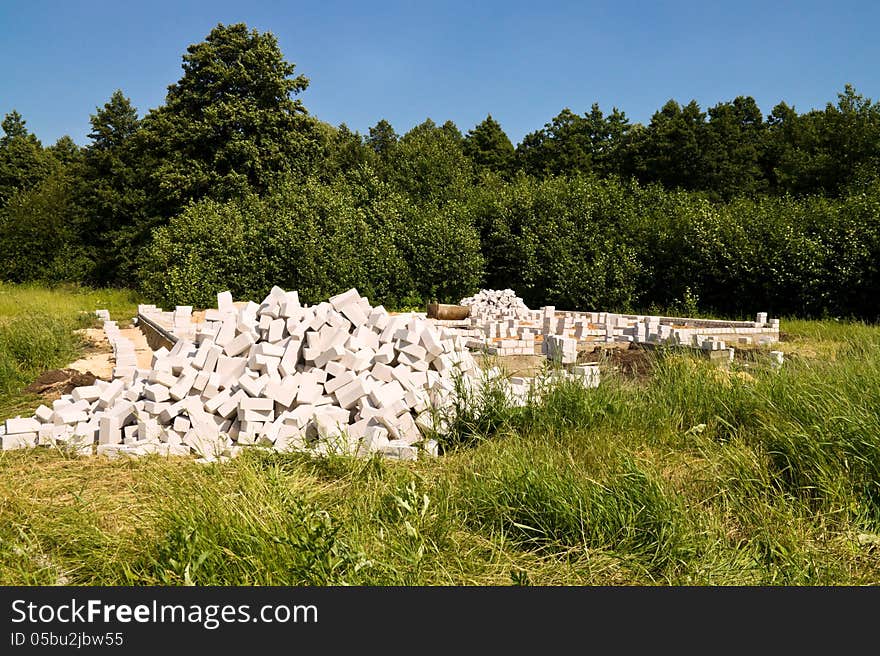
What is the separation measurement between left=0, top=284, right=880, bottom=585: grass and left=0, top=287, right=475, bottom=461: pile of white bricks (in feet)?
1.83

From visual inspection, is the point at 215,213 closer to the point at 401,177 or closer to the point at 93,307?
the point at 93,307

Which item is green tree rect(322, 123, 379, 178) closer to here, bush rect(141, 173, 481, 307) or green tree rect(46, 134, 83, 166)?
bush rect(141, 173, 481, 307)

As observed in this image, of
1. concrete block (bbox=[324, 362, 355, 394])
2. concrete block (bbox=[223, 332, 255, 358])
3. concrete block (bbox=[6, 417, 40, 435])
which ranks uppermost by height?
concrete block (bbox=[223, 332, 255, 358])

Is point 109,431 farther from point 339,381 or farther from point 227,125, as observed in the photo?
point 227,125

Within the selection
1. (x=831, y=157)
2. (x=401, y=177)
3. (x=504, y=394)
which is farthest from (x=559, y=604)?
(x=831, y=157)

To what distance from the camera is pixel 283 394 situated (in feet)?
17.7

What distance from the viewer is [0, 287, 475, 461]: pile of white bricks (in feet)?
17.0

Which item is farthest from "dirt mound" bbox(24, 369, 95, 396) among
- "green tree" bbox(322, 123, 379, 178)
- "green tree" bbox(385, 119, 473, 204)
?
"green tree" bbox(322, 123, 379, 178)

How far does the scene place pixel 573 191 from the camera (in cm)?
1872

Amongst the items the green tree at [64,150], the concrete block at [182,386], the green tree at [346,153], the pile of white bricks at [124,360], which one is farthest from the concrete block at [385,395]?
the green tree at [64,150]

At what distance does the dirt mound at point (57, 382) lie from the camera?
24.5 ft

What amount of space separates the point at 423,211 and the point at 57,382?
13.4 metres

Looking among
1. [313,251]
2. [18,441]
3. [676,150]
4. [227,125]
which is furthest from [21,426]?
[676,150]

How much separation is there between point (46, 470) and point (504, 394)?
3410mm
